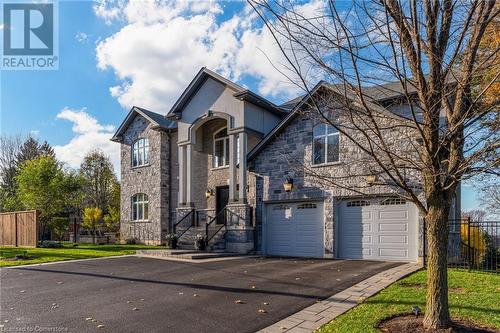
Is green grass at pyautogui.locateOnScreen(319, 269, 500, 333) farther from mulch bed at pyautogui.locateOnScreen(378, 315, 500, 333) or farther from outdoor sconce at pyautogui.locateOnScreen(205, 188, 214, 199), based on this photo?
outdoor sconce at pyautogui.locateOnScreen(205, 188, 214, 199)

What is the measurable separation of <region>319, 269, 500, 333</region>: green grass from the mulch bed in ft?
0.44

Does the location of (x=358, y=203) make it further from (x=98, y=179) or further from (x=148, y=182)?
(x=98, y=179)

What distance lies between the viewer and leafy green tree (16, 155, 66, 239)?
63.6ft

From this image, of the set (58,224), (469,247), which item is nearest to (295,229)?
(469,247)

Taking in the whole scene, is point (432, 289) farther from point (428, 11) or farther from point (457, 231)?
point (457, 231)

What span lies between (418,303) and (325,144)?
27.6 ft

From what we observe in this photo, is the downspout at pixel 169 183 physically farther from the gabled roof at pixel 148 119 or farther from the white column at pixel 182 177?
the white column at pixel 182 177

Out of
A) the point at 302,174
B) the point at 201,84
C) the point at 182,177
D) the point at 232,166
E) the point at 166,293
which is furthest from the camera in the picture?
the point at 182,177

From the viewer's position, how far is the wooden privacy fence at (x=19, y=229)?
17828 millimetres

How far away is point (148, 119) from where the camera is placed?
814 inches

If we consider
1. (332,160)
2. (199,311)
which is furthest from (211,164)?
(199,311)

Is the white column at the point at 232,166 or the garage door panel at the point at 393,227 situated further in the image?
the white column at the point at 232,166

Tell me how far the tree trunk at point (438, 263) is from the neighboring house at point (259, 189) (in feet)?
16.0

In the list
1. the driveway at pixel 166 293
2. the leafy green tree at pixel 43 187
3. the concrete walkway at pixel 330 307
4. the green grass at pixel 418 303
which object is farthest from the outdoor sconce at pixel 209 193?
the green grass at pixel 418 303
